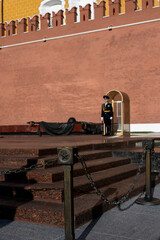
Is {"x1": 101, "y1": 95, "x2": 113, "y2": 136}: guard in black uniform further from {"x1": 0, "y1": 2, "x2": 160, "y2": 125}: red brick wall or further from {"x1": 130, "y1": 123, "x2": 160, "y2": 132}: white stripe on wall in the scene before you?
{"x1": 0, "y1": 2, "x2": 160, "y2": 125}: red brick wall

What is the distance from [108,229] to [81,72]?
10775 millimetres

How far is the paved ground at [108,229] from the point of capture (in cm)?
268

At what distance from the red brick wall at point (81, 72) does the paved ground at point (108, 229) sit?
880 cm

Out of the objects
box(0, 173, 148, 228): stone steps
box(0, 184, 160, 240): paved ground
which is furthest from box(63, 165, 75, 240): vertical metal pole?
box(0, 173, 148, 228): stone steps

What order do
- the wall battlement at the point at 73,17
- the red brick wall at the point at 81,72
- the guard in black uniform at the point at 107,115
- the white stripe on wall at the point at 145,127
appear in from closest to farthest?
the guard in black uniform at the point at 107,115 < the white stripe on wall at the point at 145,127 < the red brick wall at the point at 81,72 < the wall battlement at the point at 73,17

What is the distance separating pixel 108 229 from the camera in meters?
2.86

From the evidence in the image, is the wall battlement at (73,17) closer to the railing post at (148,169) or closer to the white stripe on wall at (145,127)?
the white stripe on wall at (145,127)

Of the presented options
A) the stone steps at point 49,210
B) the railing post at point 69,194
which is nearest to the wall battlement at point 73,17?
the stone steps at point 49,210

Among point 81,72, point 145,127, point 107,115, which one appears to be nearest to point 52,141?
point 107,115

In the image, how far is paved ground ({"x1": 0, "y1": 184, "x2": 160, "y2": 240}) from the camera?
268 cm

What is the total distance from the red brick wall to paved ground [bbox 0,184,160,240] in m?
8.80

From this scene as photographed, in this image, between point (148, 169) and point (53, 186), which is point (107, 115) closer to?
point (148, 169)

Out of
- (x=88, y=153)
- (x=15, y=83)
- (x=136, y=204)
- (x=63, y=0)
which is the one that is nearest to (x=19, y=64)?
(x=15, y=83)

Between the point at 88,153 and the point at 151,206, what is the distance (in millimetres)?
1569
